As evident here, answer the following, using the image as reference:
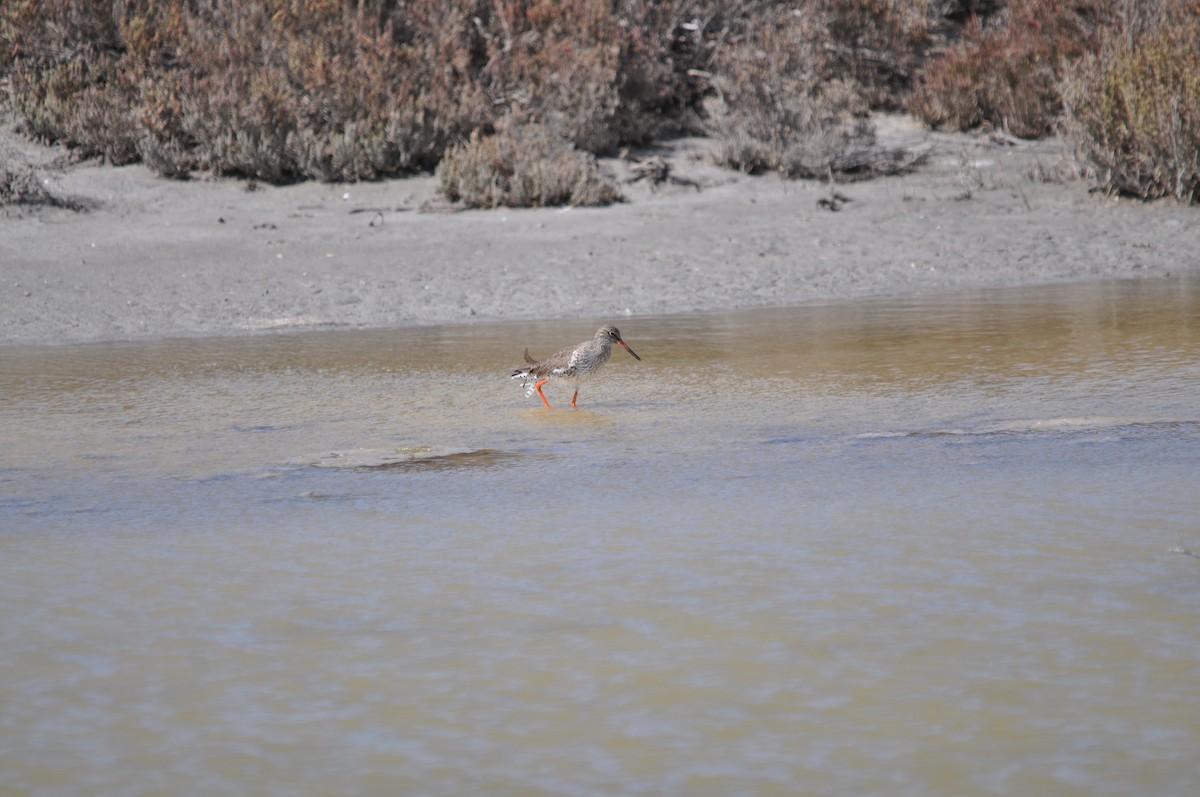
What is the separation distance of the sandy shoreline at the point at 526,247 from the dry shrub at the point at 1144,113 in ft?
0.98

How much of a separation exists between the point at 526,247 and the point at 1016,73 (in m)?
7.10

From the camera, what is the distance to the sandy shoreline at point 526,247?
33.8ft

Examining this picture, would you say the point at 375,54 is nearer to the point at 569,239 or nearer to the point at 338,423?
the point at 569,239

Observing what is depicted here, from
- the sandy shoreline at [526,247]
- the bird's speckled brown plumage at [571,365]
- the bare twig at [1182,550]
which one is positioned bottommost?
the bare twig at [1182,550]

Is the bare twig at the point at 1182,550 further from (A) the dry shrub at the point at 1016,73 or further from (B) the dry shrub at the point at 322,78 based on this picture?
(A) the dry shrub at the point at 1016,73

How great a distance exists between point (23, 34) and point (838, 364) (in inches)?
468

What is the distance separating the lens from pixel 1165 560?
12.0 ft

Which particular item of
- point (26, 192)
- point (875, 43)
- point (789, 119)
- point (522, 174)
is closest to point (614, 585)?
point (522, 174)

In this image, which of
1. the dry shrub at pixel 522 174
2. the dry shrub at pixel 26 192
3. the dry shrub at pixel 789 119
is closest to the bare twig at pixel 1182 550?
the dry shrub at pixel 522 174

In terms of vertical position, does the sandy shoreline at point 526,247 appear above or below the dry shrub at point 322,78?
below

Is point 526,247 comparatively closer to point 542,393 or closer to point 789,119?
point 789,119

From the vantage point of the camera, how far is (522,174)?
532 inches

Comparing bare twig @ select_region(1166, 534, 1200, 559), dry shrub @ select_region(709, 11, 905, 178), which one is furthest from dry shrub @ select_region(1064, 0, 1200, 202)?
bare twig @ select_region(1166, 534, 1200, 559)

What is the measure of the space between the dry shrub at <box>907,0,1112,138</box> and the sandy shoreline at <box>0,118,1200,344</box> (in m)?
1.02
